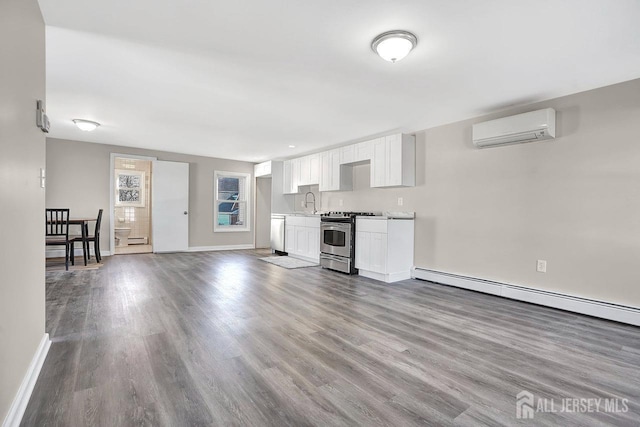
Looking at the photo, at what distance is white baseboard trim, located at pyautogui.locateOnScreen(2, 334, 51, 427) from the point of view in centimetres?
137

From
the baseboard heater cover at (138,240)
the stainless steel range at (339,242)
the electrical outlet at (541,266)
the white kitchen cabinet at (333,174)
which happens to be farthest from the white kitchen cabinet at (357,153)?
the baseboard heater cover at (138,240)

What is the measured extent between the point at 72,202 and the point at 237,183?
11.5 feet

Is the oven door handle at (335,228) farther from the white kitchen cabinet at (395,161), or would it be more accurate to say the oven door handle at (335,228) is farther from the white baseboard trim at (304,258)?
the white kitchen cabinet at (395,161)

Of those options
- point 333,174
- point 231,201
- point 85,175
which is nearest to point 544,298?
point 333,174

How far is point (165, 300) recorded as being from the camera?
341 cm

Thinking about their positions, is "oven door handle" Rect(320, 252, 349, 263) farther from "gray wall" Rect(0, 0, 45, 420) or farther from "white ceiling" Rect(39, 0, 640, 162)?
"gray wall" Rect(0, 0, 45, 420)

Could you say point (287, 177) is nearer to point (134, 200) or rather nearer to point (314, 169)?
point (314, 169)

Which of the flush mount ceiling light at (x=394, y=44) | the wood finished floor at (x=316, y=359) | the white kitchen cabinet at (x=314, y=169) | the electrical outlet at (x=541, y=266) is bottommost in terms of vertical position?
the wood finished floor at (x=316, y=359)

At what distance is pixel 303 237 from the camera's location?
6.35 metres

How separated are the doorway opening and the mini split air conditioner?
Result: 8.07 meters

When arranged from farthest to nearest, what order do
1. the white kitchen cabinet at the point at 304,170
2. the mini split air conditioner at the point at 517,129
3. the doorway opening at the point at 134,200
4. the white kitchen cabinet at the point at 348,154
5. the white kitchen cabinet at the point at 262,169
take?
1. the doorway opening at the point at 134,200
2. the white kitchen cabinet at the point at 262,169
3. the white kitchen cabinet at the point at 304,170
4. the white kitchen cabinet at the point at 348,154
5. the mini split air conditioner at the point at 517,129

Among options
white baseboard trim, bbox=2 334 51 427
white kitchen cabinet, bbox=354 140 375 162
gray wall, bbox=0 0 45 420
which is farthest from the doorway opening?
gray wall, bbox=0 0 45 420

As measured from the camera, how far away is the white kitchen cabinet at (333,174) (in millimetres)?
5883

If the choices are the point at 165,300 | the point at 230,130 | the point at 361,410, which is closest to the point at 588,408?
the point at 361,410
